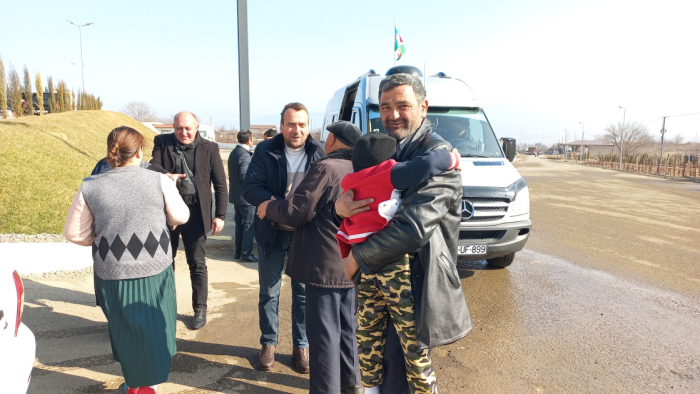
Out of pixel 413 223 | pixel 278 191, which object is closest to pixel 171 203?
pixel 278 191

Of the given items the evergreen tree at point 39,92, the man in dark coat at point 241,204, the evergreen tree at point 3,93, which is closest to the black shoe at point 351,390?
the man in dark coat at point 241,204

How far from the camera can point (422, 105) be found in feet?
7.57

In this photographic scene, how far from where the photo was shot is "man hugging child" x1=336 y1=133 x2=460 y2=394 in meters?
1.94

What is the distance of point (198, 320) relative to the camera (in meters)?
4.24

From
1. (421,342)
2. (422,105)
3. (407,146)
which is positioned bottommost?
(421,342)

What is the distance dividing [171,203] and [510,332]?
3392 mm

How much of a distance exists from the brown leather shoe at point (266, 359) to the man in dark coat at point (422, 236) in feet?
5.23

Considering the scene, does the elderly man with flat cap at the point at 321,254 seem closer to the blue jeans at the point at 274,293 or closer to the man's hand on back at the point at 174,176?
the blue jeans at the point at 274,293

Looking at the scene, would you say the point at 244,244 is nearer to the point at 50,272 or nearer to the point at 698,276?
the point at 50,272

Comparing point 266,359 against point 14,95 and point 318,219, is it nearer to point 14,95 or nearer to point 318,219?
point 318,219

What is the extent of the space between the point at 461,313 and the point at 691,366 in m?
2.91

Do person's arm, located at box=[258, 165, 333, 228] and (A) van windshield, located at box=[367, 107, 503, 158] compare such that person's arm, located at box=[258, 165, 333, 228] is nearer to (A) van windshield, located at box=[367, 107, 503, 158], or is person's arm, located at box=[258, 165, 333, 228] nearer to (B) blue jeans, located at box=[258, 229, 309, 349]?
(B) blue jeans, located at box=[258, 229, 309, 349]

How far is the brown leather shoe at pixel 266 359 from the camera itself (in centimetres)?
343

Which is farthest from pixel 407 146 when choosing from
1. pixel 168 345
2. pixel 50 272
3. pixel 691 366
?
pixel 50 272
